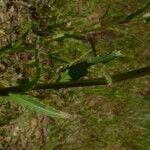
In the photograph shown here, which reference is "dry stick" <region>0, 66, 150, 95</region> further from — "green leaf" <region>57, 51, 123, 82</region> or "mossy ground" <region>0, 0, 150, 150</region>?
"mossy ground" <region>0, 0, 150, 150</region>

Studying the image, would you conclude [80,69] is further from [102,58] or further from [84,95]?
[84,95]

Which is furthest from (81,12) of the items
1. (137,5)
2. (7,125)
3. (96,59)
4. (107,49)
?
(96,59)

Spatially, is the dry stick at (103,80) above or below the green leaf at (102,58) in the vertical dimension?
below

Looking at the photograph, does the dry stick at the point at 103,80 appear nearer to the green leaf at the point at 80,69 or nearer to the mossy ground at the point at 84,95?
the green leaf at the point at 80,69

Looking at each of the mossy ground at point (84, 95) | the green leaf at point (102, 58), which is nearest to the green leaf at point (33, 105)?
the green leaf at point (102, 58)

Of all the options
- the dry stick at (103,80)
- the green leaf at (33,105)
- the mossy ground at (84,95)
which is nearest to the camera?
the dry stick at (103,80)

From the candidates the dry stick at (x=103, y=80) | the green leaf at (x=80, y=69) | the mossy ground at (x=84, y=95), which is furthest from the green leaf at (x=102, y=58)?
the mossy ground at (x=84, y=95)

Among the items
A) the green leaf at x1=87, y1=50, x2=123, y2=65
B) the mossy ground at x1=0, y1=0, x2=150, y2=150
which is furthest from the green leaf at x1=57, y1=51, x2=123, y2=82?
the mossy ground at x1=0, y1=0, x2=150, y2=150

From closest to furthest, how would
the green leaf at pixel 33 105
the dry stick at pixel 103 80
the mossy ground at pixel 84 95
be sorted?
the dry stick at pixel 103 80
the green leaf at pixel 33 105
the mossy ground at pixel 84 95

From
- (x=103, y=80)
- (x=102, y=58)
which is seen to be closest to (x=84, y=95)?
(x=102, y=58)

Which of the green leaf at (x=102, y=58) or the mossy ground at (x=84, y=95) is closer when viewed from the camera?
the green leaf at (x=102, y=58)

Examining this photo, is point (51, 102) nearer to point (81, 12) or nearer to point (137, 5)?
point (81, 12)
